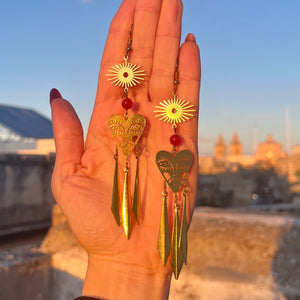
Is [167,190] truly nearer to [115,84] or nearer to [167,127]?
[167,127]

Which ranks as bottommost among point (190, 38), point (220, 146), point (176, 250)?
point (176, 250)

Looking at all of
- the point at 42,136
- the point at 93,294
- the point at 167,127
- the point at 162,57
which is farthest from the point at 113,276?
the point at 42,136

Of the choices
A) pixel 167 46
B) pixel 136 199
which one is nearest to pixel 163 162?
pixel 136 199

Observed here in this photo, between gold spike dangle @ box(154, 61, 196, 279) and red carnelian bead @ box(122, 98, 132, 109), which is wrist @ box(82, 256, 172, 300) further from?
red carnelian bead @ box(122, 98, 132, 109)

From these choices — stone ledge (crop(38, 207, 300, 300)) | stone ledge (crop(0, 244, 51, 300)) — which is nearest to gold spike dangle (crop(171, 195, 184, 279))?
stone ledge (crop(38, 207, 300, 300))

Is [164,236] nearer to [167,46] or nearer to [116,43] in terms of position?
[167,46]

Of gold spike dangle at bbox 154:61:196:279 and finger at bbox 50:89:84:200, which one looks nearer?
gold spike dangle at bbox 154:61:196:279

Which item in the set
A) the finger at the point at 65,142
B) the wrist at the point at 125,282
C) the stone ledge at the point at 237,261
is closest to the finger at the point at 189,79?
the finger at the point at 65,142
